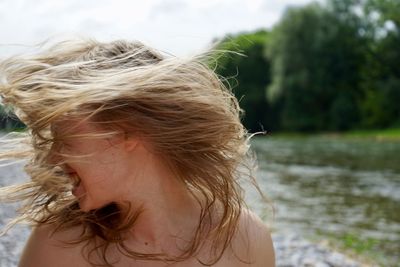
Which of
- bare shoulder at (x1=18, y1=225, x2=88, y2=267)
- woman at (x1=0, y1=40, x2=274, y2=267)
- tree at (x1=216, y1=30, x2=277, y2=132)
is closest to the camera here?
woman at (x1=0, y1=40, x2=274, y2=267)

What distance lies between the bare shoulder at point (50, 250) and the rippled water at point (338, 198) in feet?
10.9

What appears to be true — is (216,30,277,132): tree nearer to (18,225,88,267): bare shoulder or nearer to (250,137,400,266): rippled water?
(250,137,400,266): rippled water

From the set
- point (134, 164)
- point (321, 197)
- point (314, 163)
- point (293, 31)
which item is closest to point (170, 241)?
point (134, 164)

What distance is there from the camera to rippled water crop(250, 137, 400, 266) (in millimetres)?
10398

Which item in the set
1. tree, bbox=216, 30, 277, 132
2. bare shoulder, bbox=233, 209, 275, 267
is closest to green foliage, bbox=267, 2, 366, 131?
tree, bbox=216, 30, 277, 132

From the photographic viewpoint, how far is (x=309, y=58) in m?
50.1

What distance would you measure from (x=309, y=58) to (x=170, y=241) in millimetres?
49060

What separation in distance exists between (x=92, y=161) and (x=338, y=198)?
13.2 meters

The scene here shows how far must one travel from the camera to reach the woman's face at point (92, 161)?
5.82ft

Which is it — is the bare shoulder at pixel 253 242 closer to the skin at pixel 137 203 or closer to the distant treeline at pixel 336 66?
the skin at pixel 137 203

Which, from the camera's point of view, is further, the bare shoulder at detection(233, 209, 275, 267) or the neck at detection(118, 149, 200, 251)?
the bare shoulder at detection(233, 209, 275, 267)

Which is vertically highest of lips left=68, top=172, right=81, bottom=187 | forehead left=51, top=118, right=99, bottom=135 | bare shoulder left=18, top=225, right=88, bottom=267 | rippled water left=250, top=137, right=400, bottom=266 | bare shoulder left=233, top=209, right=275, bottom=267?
forehead left=51, top=118, right=99, bottom=135

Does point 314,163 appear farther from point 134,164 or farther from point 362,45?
point 362,45

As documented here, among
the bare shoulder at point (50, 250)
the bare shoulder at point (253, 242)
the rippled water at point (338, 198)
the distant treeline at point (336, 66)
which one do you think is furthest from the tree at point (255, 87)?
the bare shoulder at point (50, 250)
